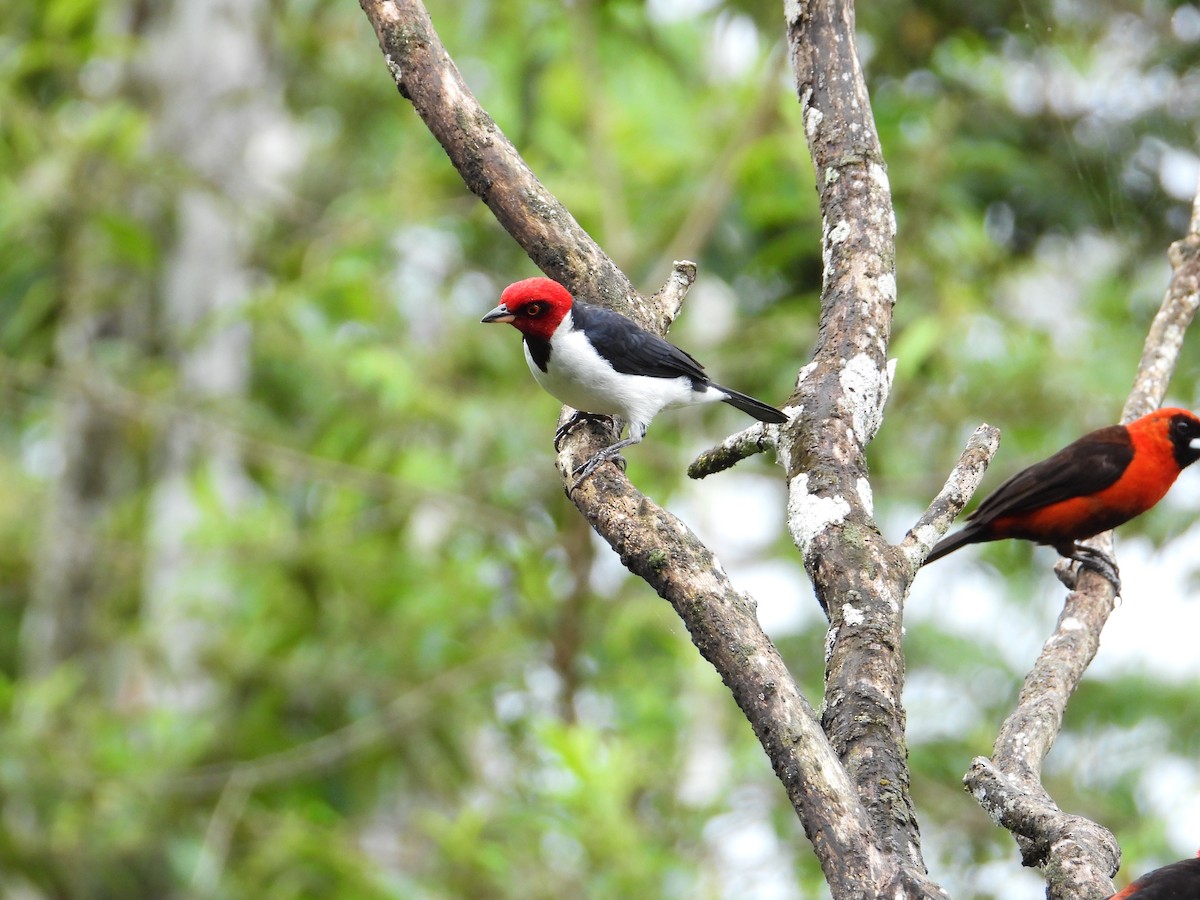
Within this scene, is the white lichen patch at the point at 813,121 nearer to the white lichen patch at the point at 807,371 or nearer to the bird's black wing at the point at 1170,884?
the white lichen patch at the point at 807,371

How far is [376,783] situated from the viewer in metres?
7.07

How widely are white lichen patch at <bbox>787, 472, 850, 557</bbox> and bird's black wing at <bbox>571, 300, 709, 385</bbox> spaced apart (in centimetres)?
92

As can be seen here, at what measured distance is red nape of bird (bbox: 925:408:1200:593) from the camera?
4.33 metres

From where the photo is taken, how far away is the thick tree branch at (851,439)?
2.05m

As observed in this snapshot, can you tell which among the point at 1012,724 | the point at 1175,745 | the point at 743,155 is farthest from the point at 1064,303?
the point at 1012,724

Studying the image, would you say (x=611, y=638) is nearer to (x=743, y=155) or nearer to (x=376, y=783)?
(x=376, y=783)

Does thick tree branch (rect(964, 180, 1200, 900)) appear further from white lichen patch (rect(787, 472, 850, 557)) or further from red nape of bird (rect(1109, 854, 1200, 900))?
white lichen patch (rect(787, 472, 850, 557))

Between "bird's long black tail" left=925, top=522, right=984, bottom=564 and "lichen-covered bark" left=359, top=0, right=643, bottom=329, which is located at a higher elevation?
"bird's long black tail" left=925, top=522, right=984, bottom=564

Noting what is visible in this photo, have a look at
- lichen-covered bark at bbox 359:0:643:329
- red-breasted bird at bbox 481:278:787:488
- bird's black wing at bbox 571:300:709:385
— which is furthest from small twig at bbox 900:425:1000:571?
lichen-covered bark at bbox 359:0:643:329

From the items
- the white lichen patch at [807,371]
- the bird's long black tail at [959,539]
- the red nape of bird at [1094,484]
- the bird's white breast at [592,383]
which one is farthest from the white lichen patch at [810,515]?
the bird's long black tail at [959,539]

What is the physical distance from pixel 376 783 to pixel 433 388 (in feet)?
7.17

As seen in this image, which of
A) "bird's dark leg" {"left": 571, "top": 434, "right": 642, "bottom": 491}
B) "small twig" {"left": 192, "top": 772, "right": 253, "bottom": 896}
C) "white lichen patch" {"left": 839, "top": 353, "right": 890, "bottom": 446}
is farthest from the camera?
"small twig" {"left": 192, "top": 772, "right": 253, "bottom": 896}

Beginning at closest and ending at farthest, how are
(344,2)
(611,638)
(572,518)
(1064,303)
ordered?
1. (572,518)
2. (611,638)
3. (344,2)
4. (1064,303)

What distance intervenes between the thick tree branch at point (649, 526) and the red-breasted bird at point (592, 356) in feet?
0.30
